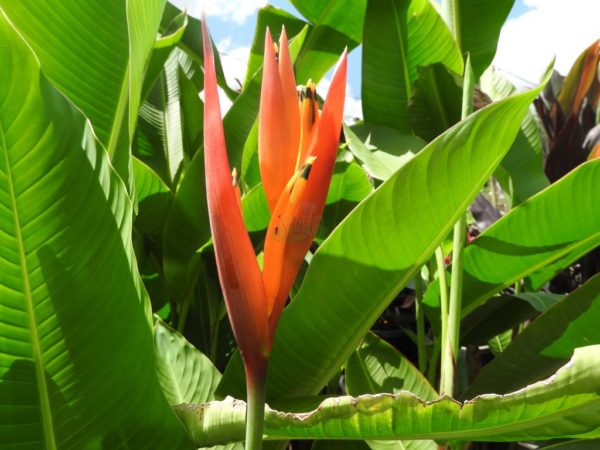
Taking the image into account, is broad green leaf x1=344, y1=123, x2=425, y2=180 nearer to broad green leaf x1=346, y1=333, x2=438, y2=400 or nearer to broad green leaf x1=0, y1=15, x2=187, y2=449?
broad green leaf x1=346, y1=333, x2=438, y2=400

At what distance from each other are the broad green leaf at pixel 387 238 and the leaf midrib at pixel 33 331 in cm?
23

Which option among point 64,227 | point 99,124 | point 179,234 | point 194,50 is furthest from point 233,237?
point 194,50

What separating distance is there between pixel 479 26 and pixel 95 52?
66cm

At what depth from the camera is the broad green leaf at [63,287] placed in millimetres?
392

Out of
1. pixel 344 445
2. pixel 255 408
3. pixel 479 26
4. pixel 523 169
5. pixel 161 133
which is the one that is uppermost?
pixel 479 26

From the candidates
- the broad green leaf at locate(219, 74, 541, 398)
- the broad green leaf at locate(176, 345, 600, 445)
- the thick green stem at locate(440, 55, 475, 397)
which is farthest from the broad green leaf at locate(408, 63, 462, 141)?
the broad green leaf at locate(176, 345, 600, 445)

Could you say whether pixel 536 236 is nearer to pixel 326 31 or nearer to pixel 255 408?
pixel 255 408

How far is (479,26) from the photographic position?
107 cm

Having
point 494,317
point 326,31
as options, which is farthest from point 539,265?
point 326,31

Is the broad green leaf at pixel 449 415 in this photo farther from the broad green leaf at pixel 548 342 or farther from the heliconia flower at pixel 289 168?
the broad green leaf at pixel 548 342

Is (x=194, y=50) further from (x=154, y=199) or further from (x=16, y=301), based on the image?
(x=16, y=301)

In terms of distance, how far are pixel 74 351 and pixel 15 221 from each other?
0.33 feet

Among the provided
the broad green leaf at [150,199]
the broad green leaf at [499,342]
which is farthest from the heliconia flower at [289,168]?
the broad green leaf at [499,342]

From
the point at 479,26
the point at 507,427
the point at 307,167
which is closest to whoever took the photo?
the point at 307,167
